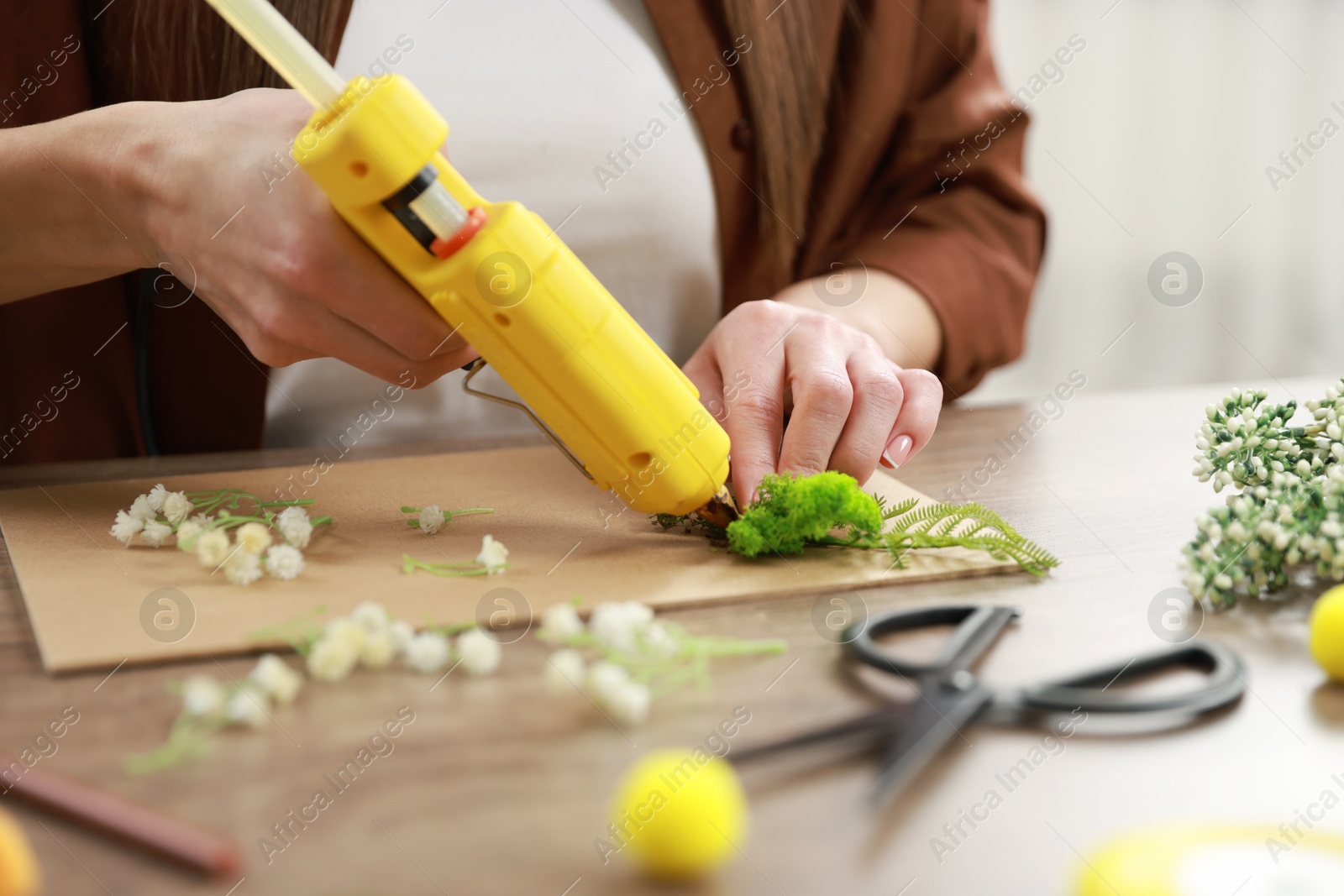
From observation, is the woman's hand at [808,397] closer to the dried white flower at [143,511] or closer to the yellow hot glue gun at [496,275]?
the yellow hot glue gun at [496,275]

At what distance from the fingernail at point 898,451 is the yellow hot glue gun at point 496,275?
16 cm

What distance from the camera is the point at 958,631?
46cm

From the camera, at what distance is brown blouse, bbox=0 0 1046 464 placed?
92cm

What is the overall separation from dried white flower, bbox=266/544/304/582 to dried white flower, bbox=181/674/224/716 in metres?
0.15

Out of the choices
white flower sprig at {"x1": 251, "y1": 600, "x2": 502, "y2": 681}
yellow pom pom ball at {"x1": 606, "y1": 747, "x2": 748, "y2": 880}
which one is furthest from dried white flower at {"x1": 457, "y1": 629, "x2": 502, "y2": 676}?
yellow pom pom ball at {"x1": 606, "y1": 747, "x2": 748, "y2": 880}

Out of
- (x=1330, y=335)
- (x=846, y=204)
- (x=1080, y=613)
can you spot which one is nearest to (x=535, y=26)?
(x=846, y=204)

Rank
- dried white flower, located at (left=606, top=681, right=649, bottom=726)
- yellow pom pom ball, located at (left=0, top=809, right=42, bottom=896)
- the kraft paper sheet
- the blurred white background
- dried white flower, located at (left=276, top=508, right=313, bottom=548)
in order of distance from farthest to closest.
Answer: the blurred white background → dried white flower, located at (left=276, top=508, right=313, bottom=548) → the kraft paper sheet → dried white flower, located at (left=606, top=681, right=649, bottom=726) → yellow pom pom ball, located at (left=0, top=809, right=42, bottom=896)

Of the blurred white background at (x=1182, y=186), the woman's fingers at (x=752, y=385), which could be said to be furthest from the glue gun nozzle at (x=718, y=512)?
the blurred white background at (x=1182, y=186)

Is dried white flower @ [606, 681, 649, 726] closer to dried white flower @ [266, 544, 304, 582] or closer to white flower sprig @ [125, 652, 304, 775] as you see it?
white flower sprig @ [125, 652, 304, 775]

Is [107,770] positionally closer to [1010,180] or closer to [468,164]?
[468,164]

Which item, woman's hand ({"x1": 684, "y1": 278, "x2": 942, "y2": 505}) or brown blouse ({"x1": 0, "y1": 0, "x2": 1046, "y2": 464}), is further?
brown blouse ({"x1": 0, "y1": 0, "x2": 1046, "y2": 464})

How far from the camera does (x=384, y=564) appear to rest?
0.59 metres

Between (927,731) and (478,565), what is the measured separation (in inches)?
11.5

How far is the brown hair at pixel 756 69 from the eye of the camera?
859mm
